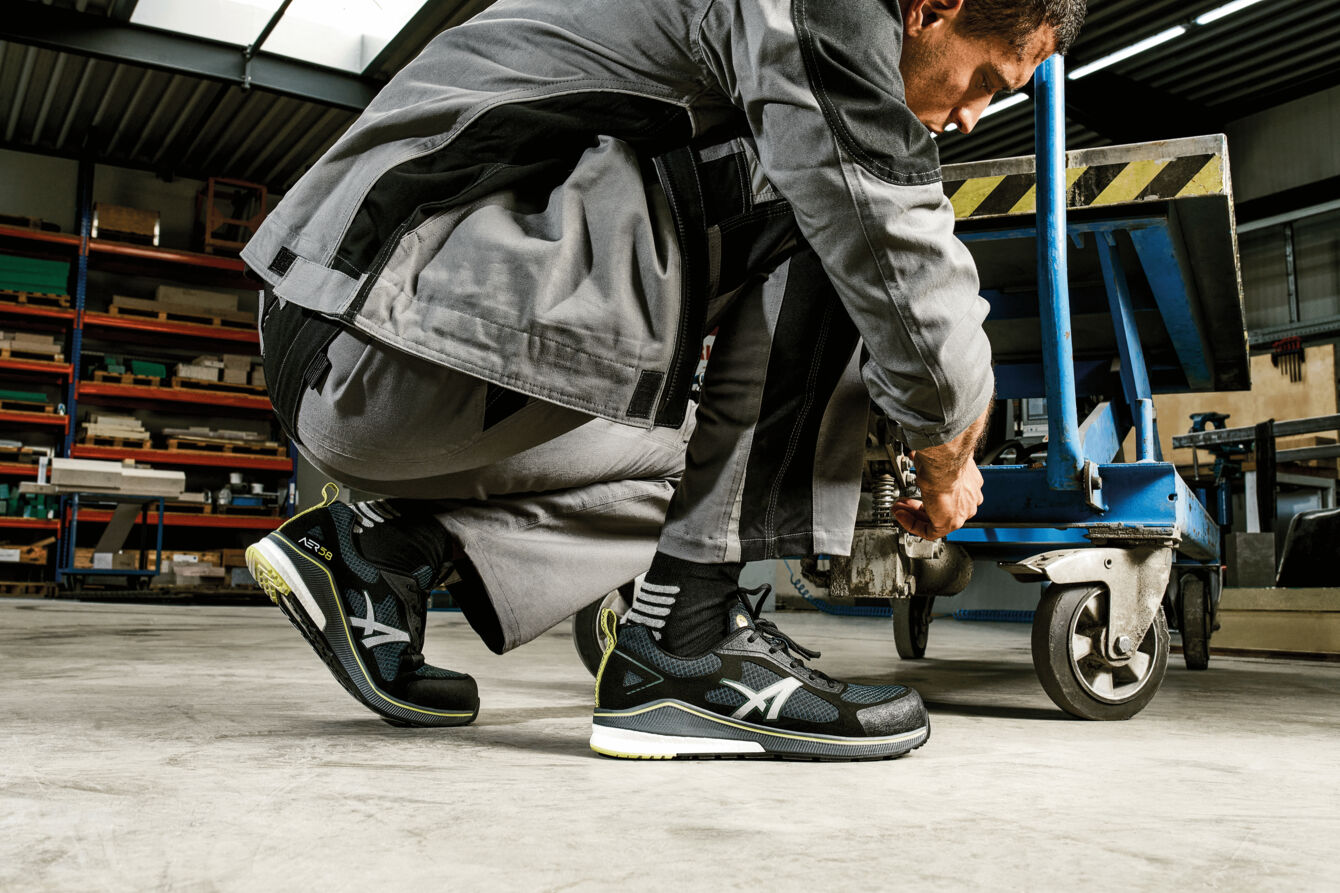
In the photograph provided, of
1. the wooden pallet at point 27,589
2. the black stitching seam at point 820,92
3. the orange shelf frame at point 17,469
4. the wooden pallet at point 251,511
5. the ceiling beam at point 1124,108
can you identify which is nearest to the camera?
the black stitching seam at point 820,92

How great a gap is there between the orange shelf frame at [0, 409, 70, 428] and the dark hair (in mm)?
9548

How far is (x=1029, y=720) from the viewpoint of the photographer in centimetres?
152

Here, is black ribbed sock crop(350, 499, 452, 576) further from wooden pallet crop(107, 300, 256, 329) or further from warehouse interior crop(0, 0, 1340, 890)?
wooden pallet crop(107, 300, 256, 329)

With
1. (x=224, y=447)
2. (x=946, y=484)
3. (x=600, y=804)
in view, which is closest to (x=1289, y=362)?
(x=946, y=484)

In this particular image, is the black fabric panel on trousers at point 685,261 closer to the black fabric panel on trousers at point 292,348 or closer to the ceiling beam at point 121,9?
the black fabric panel on trousers at point 292,348

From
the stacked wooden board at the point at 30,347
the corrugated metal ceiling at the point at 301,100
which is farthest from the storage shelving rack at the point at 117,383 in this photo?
the corrugated metal ceiling at the point at 301,100

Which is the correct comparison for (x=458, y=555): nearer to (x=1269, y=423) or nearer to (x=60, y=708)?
(x=60, y=708)

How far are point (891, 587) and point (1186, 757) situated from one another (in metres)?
0.49

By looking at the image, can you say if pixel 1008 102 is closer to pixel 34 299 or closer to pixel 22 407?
pixel 34 299

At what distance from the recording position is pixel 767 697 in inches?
43.8

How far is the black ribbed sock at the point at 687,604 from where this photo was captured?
3.77 ft

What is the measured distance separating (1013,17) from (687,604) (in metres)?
0.75

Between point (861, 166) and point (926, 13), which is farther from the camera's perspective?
point (926, 13)

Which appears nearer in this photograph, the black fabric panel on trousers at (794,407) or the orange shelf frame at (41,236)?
the black fabric panel on trousers at (794,407)
